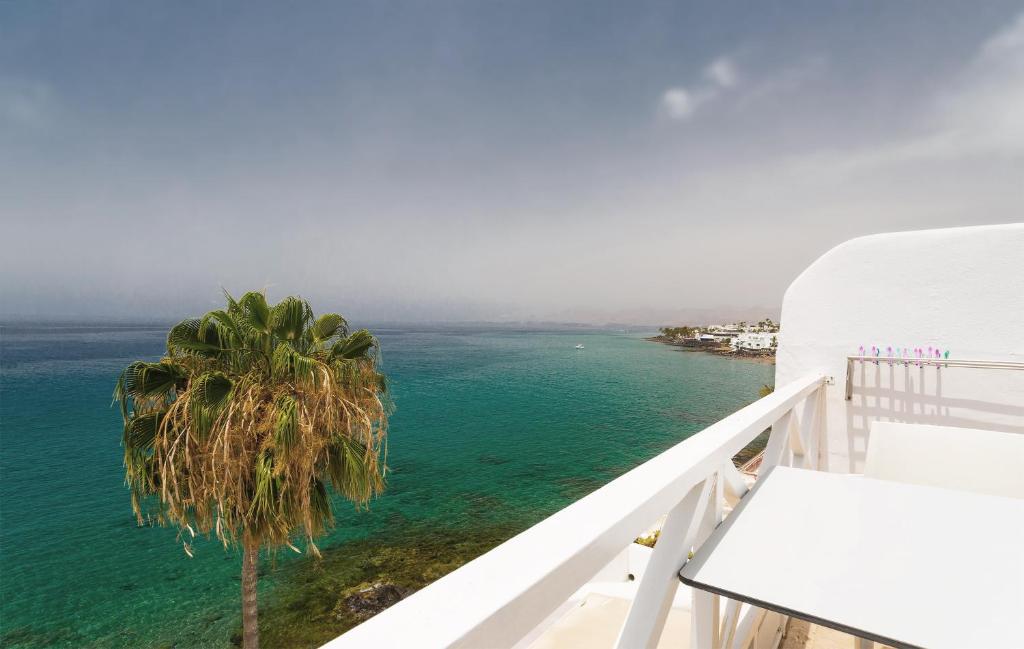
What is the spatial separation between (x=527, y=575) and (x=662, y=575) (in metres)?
0.60

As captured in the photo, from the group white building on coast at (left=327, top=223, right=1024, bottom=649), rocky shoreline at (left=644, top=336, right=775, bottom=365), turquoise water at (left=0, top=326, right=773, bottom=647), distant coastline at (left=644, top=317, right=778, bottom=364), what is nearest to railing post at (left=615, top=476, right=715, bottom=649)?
white building on coast at (left=327, top=223, right=1024, bottom=649)

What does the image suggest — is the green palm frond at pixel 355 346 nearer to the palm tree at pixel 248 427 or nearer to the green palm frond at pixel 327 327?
the green palm frond at pixel 327 327

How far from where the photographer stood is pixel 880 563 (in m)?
1.08

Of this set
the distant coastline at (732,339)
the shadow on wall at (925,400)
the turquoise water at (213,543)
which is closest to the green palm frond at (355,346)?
the shadow on wall at (925,400)

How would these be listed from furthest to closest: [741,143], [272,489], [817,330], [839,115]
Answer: [741,143]
[839,115]
[272,489]
[817,330]

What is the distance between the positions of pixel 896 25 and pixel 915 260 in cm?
626

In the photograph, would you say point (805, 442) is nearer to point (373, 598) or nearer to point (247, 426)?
point (247, 426)

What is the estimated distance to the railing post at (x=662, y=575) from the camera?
2.91 feet

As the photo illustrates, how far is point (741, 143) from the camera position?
552 inches

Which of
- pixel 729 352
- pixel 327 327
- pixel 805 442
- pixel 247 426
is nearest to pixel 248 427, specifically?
pixel 247 426

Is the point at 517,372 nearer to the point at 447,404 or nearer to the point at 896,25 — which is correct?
the point at 447,404

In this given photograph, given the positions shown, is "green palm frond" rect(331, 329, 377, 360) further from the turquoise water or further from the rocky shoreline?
the rocky shoreline

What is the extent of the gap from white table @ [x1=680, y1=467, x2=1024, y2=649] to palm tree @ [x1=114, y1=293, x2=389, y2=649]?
545 centimetres

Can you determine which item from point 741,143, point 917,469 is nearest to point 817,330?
point 917,469
